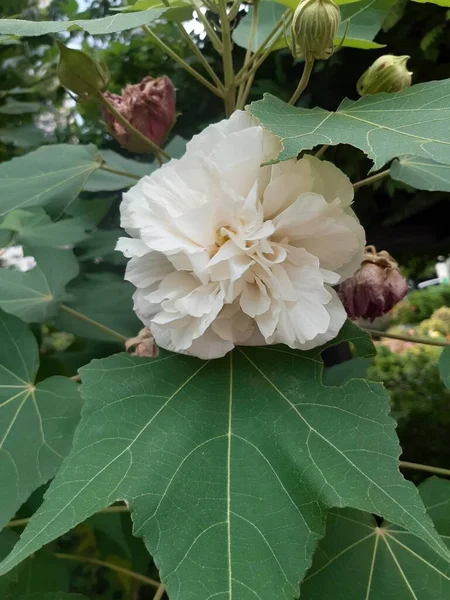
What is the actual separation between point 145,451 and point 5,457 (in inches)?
6.5

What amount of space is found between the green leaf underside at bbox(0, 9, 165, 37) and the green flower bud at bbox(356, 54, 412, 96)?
0.19 meters

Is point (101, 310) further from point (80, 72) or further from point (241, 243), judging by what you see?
point (241, 243)

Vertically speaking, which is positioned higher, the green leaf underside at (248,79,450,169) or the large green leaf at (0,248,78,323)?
the green leaf underside at (248,79,450,169)

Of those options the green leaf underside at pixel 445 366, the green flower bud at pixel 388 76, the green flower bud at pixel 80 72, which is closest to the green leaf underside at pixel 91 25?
the green flower bud at pixel 80 72

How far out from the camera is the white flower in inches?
14.9

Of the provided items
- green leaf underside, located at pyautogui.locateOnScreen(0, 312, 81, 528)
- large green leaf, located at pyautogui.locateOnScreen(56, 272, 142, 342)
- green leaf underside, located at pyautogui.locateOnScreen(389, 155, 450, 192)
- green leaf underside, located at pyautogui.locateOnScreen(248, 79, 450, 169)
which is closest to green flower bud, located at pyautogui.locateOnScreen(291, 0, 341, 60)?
green leaf underside, located at pyautogui.locateOnScreen(248, 79, 450, 169)

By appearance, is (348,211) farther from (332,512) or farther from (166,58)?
(166,58)

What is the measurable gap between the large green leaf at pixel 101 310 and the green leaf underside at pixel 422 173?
42cm

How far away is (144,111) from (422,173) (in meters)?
0.29

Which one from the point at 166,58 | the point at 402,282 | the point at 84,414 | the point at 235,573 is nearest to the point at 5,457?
the point at 84,414

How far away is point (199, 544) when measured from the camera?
1.04 feet

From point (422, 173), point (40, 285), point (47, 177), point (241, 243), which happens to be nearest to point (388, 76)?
point (422, 173)

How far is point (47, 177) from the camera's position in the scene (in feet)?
1.92

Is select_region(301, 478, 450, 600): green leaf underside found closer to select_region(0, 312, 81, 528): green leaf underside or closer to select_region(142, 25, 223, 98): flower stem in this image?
select_region(0, 312, 81, 528): green leaf underside
